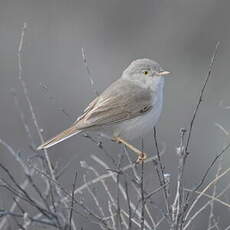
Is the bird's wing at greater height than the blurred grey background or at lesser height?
greater

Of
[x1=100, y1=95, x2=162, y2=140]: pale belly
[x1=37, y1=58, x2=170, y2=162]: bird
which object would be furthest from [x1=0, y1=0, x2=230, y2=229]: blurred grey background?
[x1=100, y1=95, x2=162, y2=140]: pale belly

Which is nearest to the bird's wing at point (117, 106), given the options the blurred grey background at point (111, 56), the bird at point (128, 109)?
the bird at point (128, 109)

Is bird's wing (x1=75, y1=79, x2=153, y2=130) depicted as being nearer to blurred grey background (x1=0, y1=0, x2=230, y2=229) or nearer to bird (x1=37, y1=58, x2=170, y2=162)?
bird (x1=37, y1=58, x2=170, y2=162)

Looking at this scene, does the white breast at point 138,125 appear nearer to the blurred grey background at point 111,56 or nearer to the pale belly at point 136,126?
the pale belly at point 136,126

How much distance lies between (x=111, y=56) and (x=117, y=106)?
9.53 meters

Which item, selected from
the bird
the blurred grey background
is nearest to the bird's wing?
the bird

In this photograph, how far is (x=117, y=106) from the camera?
22.5 ft

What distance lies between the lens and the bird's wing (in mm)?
6680

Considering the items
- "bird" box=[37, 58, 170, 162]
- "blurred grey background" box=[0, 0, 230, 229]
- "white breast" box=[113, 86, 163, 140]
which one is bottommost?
"blurred grey background" box=[0, 0, 230, 229]

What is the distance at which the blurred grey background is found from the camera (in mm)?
13023

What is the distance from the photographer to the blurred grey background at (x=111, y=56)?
13.0 metres

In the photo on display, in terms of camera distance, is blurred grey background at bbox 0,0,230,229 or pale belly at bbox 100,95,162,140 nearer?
pale belly at bbox 100,95,162,140

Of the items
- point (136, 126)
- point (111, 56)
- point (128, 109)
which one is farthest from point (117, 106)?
point (111, 56)

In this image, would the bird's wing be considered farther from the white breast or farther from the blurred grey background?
the blurred grey background
